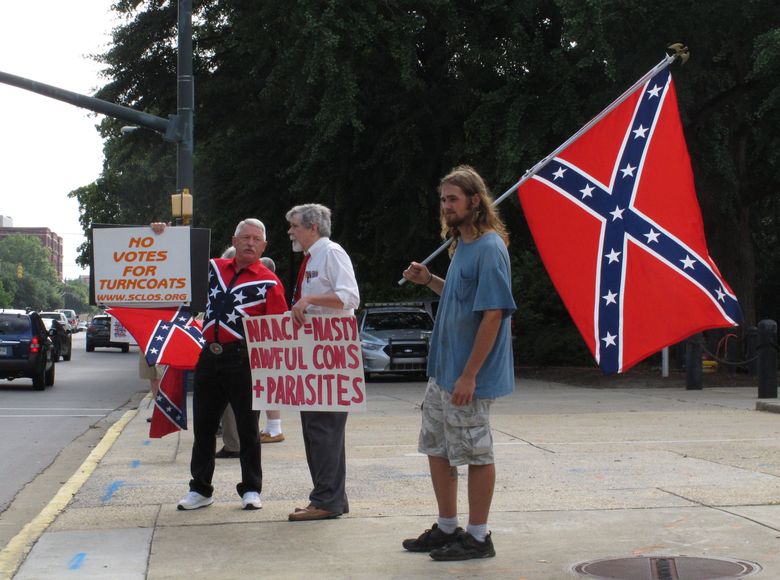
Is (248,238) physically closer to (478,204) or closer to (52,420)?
(478,204)

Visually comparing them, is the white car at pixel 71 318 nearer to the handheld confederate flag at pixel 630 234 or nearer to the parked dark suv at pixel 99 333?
the parked dark suv at pixel 99 333

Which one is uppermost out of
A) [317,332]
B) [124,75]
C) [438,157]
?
[124,75]

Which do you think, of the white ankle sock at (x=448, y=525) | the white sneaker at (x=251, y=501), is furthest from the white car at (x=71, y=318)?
the white ankle sock at (x=448, y=525)

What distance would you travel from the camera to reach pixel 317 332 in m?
7.27

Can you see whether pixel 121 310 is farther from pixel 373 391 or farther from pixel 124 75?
pixel 124 75

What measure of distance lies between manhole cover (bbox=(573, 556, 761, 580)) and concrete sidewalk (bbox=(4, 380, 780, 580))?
0.32ft

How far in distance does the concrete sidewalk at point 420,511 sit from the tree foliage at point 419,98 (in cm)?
929

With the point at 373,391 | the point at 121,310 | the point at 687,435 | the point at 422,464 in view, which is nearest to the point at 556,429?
the point at 687,435

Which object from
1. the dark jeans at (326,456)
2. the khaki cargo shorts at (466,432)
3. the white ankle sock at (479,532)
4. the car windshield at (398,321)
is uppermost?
the car windshield at (398,321)

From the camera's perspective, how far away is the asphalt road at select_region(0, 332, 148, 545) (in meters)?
10.8

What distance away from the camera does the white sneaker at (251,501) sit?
752 cm

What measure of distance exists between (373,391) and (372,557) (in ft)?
49.8

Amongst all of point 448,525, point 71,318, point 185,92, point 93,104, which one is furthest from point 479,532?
point 71,318

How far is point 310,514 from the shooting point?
7078mm
